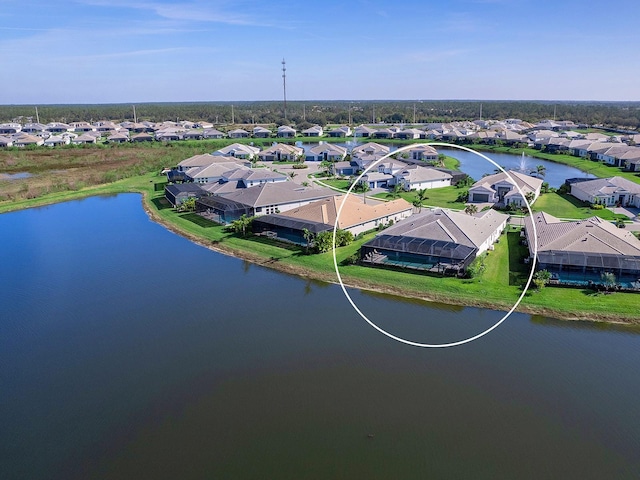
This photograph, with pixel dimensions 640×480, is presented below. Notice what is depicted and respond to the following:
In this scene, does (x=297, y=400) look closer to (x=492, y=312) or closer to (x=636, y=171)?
(x=492, y=312)

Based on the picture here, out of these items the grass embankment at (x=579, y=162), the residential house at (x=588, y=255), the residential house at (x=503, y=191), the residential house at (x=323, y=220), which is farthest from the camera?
the grass embankment at (x=579, y=162)

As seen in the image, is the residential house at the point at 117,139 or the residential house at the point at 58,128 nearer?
the residential house at the point at 117,139

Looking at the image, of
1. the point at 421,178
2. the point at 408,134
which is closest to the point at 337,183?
the point at 421,178

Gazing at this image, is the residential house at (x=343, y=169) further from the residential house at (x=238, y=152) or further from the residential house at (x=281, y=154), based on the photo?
the residential house at (x=238, y=152)

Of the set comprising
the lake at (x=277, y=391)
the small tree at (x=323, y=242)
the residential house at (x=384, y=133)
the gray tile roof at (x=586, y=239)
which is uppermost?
the residential house at (x=384, y=133)

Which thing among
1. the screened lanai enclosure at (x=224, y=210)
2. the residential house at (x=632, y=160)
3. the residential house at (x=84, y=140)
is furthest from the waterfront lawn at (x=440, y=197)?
the residential house at (x=84, y=140)

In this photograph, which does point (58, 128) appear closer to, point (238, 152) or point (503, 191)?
point (238, 152)

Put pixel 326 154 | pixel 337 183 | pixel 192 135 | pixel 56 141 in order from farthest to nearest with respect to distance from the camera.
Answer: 1. pixel 192 135
2. pixel 56 141
3. pixel 326 154
4. pixel 337 183

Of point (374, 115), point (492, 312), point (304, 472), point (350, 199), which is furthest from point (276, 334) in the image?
point (374, 115)
